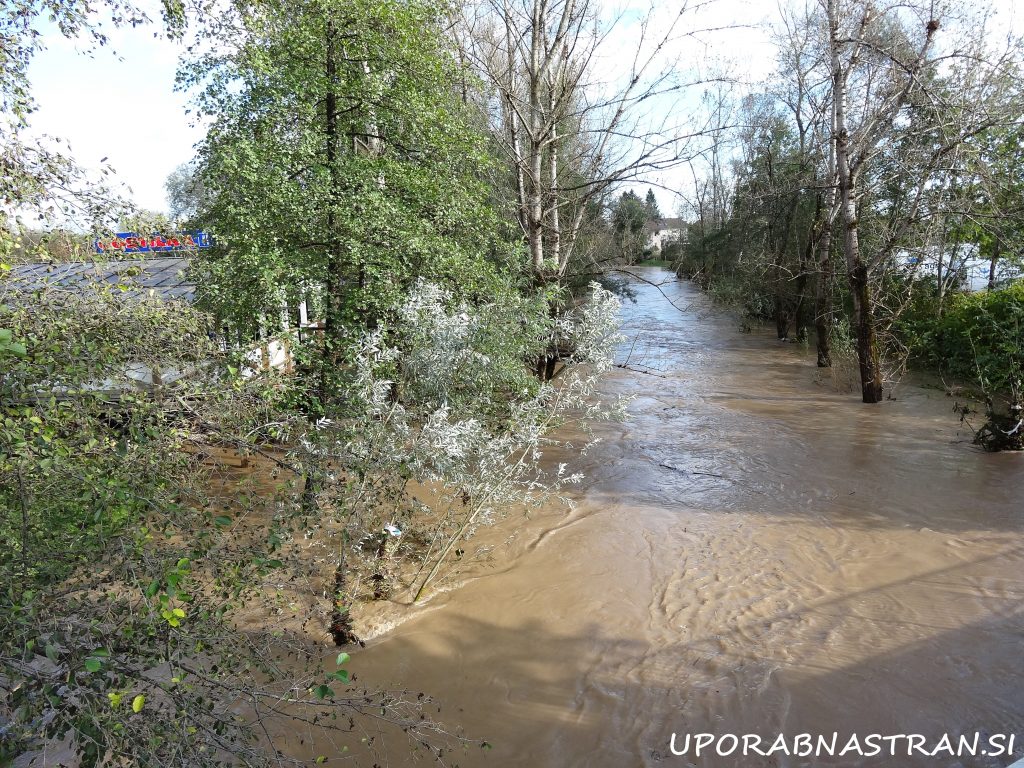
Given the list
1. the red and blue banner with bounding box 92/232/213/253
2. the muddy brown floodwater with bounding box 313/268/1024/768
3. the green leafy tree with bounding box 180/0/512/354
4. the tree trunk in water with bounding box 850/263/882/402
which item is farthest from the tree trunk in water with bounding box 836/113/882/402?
the red and blue banner with bounding box 92/232/213/253

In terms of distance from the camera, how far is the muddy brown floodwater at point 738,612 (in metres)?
4.47

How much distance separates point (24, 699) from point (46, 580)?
851 mm

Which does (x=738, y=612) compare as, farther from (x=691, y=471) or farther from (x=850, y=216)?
(x=850, y=216)

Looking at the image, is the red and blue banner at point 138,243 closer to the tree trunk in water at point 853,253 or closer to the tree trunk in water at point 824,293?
the tree trunk in water at point 853,253

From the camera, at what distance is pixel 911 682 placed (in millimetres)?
4707

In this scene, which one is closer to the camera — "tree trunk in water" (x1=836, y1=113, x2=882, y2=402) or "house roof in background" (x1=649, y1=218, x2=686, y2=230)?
"tree trunk in water" (x1=836, y1=113, x2=882, y2=402)

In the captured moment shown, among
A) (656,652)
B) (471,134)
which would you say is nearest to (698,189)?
(471,134)

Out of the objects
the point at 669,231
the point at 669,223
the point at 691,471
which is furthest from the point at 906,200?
the point at 669,223

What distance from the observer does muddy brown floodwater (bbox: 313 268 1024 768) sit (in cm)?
447

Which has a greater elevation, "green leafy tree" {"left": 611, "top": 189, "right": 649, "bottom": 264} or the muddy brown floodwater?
"green leafy tree" {"left": 611, "top": 189, "right": 649, "bottom": 264}

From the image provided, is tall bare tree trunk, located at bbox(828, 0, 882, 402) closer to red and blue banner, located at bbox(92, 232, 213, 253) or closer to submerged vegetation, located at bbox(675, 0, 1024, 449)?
submerged vegetation, located at bbox(675, 0, 1024, 449)

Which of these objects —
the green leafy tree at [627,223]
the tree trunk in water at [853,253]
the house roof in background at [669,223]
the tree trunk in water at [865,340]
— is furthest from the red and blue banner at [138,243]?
the house roof in background at [669,223]

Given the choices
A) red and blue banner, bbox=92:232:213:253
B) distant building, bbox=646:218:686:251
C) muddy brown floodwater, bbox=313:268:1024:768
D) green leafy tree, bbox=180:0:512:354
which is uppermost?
distant building, bbox=646:218:686:251

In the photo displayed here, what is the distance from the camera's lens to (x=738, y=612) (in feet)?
18.7
